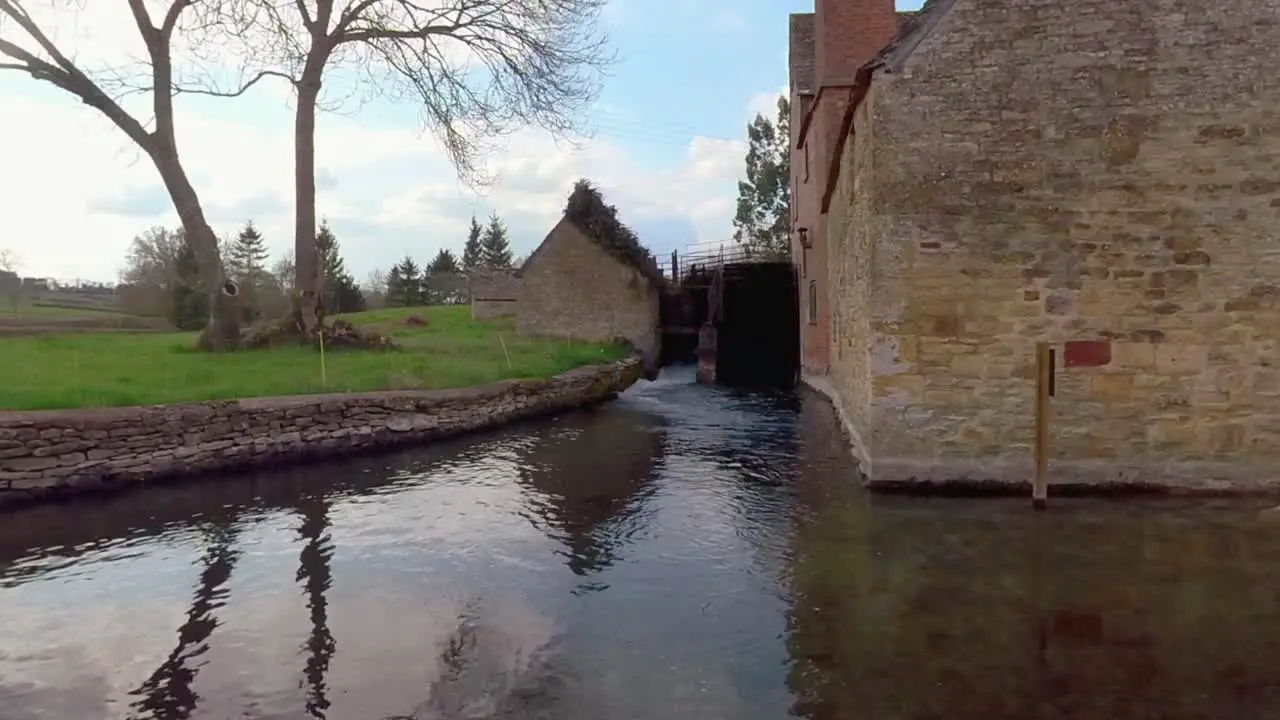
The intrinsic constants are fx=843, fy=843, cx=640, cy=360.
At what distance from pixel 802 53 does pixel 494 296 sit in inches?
708

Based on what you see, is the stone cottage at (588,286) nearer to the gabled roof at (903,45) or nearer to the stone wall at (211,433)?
the stone wall at (211,433)

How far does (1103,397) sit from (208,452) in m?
10.8

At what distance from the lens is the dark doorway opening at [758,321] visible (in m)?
25.6

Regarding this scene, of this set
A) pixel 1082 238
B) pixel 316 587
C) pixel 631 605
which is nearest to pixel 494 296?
pixel 1082 238

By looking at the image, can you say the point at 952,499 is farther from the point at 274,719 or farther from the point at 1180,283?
the point at 274,719

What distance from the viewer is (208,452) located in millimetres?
11055

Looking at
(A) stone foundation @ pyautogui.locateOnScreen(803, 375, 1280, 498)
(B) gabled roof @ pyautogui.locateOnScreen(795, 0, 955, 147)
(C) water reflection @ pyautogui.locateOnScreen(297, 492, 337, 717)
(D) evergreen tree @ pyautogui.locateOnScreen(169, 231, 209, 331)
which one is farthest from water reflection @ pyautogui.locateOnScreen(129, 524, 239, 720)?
(D) evergreen tree @ pyautogui.locateOnScreen(169, 231, 209, 331)

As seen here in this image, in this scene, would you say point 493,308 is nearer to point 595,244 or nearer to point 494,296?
point 494,296

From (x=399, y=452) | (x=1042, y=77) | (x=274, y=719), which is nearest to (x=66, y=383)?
(x=399, y=452)

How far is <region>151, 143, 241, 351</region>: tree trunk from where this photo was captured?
693 inches

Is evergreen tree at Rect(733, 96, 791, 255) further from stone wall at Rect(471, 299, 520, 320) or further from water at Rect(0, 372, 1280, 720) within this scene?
water at Rect(0, 372, 1280, 720)

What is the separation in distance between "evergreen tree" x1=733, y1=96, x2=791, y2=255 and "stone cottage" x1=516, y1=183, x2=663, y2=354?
1750 centimetres

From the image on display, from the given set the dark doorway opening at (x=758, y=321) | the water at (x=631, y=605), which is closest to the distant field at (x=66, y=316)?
the water at (x=631, y=605)

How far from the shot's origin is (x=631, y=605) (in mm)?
6395
